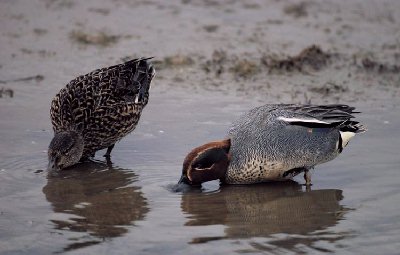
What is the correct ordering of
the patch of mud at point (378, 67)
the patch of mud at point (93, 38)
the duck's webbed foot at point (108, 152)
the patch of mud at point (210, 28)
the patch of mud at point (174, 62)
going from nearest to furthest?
1. the duck's webbed foot at point (108, 152)
2. the patch of mud at point (378, 67)
3. the patch of mud at point (174, 62)
4. the patch of mud at point (93, 38)
5. the patch of mud at point (210, 28)

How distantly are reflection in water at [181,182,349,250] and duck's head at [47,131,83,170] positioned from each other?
1254mm

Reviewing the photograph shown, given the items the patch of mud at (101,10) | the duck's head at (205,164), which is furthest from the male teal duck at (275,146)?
the patch of mud at (101,10)

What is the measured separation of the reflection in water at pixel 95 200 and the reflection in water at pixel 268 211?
0.45 metres

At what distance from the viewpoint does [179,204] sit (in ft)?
20.6

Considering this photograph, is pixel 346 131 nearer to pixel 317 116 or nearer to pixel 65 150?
pixel 317 116

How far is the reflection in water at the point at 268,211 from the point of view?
5686 mm

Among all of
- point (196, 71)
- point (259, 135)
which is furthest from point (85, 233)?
point (196, 71)

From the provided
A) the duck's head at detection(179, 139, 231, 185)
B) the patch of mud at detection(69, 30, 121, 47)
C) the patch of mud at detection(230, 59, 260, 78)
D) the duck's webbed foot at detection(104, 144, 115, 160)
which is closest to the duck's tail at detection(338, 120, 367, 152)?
the duck's head at detection(179, 139, 231, 185)

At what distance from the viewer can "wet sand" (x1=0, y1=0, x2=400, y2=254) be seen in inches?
222

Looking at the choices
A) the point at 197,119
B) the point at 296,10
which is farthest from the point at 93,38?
the point at 197,119

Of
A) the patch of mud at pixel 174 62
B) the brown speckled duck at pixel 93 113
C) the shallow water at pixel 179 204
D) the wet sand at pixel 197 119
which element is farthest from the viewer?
the patch of mud at pixel 174 62

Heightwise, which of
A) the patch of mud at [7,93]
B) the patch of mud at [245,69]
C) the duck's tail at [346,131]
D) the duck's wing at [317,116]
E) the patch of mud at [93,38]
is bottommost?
the duck's tail at [346,131]

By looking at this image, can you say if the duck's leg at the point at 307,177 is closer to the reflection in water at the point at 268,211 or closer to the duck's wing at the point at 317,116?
the reflection in water at the point at 268,211

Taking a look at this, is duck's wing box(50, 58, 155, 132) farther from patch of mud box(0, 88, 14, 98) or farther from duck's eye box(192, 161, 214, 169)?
patch of mud box(0, 88, 14, 98)
